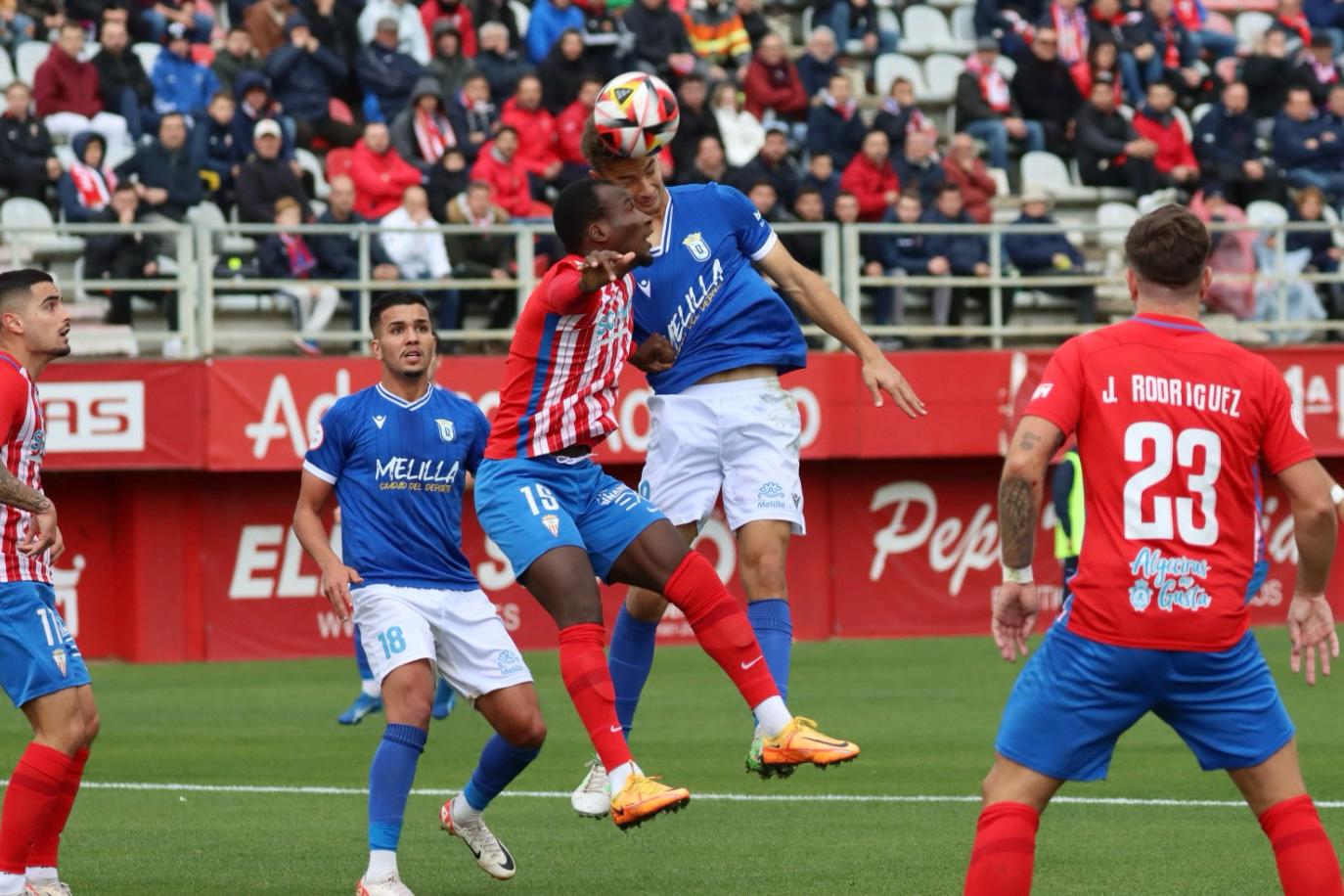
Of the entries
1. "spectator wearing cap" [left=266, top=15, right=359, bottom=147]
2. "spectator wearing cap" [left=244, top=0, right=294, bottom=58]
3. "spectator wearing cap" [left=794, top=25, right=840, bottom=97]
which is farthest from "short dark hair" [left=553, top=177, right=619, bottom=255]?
"spectator wearing cap" [left=794, top=25, right=840, bottom=97]

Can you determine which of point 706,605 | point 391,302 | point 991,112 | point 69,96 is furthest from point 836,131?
point 706,605

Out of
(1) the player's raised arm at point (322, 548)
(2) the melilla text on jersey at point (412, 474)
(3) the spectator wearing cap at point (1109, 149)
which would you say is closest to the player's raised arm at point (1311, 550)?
(1) the player's raised arm at point (322, 548)

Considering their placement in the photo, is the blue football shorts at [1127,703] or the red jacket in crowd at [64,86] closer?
the blue football shorts at [1127,703]

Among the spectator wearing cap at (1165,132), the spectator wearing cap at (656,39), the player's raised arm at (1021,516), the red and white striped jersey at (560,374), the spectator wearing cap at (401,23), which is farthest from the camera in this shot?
the spectator wearing cap at (1165,132)

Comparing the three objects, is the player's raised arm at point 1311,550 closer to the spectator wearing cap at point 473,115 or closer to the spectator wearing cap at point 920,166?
the spectator wearing cap at point 473,115

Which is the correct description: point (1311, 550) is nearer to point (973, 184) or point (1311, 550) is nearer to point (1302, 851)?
point (1302, 851)

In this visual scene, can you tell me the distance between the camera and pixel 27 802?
7500 millimetres

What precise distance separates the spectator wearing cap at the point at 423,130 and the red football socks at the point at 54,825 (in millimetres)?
13388

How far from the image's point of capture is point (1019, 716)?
5855 millimetres

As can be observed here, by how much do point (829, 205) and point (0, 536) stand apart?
47.5 ft

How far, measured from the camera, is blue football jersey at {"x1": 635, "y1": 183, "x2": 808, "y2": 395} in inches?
326

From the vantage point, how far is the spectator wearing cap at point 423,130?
20.6 m

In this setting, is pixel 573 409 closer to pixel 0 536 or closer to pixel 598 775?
pixel 598 775

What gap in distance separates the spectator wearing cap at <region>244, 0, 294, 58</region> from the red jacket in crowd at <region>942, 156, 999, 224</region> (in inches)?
264
